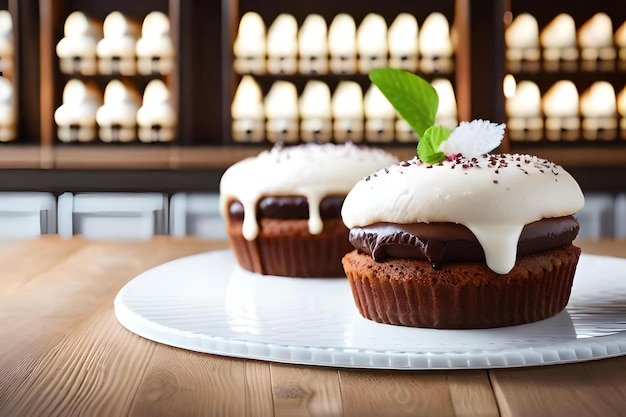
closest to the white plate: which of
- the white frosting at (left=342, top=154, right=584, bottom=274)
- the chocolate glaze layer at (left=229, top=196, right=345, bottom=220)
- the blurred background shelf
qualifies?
the white frosting at (left=342, top=154, right=584, bottom=274)

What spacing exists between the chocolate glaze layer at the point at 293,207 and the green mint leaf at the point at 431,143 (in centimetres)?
50

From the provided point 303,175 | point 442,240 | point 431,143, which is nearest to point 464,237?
point 442,240

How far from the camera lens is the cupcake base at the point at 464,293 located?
3.34ft

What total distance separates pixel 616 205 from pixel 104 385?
294 centimetres

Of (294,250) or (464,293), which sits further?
(294,250)

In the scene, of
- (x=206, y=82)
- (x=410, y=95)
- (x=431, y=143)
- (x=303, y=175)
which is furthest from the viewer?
(x=206, y=82)

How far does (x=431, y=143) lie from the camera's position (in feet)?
3.64

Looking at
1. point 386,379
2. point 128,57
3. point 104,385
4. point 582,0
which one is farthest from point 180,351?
point 582,0

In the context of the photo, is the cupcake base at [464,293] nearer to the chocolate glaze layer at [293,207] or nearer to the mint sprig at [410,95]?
the mint sprig at [410,95]

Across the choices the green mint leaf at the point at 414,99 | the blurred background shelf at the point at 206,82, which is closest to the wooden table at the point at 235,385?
the green mint leaf at the point at 414,99

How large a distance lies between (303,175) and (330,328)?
25.8 inches

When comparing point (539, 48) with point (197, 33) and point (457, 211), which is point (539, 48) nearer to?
point (197, 33)

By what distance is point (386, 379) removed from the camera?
2.48ft

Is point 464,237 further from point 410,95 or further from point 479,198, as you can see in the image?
point 410,95
